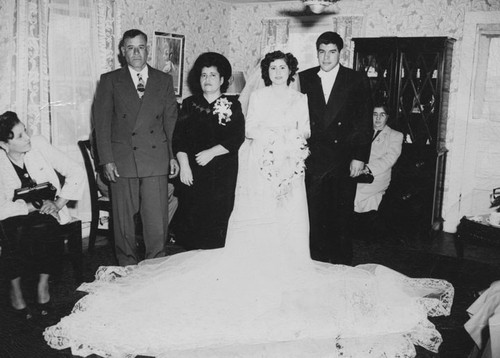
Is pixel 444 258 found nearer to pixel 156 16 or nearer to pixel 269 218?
pixel 269 218

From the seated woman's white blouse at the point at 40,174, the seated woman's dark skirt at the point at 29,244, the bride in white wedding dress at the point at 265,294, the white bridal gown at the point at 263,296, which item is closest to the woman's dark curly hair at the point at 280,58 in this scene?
the bride in white wedding dress at the point at 265,294

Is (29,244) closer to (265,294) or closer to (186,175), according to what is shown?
(186,175)

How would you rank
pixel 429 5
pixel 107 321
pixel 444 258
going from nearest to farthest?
pixel 107 321 → pixel 444 258 → pixel 429 5

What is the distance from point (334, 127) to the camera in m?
4.06

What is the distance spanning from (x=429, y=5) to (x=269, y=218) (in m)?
3.76

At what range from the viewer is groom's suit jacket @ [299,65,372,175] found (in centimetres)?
406

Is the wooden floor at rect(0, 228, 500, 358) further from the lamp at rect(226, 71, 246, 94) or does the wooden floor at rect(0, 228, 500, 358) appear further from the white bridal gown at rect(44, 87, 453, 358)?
the lamp at rect(226, 71, 246, 94)

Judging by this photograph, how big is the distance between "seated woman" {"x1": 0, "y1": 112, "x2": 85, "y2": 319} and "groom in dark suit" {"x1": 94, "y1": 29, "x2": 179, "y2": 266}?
20.8 inches

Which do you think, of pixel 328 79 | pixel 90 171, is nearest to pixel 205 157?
pixel 328 79

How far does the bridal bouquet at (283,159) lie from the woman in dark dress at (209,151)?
1.07 ft

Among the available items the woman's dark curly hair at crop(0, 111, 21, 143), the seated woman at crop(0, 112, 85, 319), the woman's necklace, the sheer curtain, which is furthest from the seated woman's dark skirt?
the sheer curtain

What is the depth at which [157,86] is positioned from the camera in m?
4.21

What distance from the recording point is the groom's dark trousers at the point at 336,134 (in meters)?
4.06

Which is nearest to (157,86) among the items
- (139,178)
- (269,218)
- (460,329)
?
(139,178)
